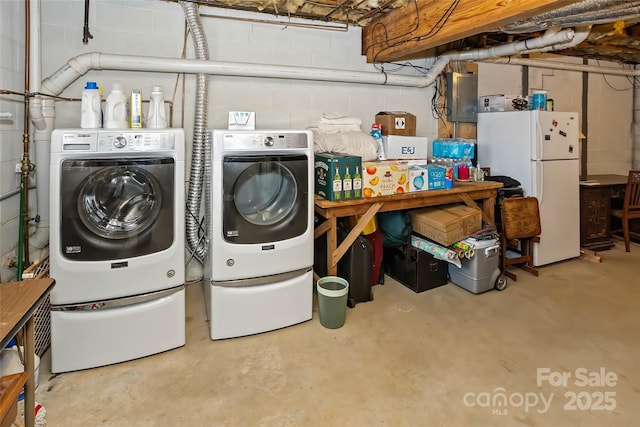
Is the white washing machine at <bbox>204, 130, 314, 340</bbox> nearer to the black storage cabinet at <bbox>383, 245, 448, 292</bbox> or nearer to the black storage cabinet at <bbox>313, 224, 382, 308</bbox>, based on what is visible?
the black storage cabinet at <bbox>313, 224, 382, 308</bbox>

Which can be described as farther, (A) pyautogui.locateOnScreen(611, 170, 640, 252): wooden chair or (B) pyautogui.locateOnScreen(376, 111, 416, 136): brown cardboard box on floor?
(A) pyautogui.locateOnScreen(611, 170, 640, 252): wooden chair

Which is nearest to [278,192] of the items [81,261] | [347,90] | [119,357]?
[81,261]

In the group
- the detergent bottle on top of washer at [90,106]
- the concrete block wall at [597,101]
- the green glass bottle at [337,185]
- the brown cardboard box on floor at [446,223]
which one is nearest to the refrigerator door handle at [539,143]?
the brown cardboard box on floor at [446,223]

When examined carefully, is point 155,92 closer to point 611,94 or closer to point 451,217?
point 451,217

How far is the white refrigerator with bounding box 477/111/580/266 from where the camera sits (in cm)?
382

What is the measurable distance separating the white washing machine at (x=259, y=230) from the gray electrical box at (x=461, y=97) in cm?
236

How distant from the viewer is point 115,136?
2.14 metres

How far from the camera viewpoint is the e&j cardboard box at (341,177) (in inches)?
114

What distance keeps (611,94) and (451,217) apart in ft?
13.7

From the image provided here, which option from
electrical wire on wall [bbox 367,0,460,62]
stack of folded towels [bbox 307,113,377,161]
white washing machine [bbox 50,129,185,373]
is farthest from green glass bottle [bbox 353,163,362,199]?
white washing machine [bbox 50,129,185,373]

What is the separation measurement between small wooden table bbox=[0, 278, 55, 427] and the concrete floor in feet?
1.67

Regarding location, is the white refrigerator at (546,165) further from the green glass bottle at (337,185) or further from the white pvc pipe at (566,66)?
the green glass bottle at (337,185)

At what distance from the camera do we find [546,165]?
3.89 m

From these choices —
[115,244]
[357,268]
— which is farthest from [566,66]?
[115,244]
